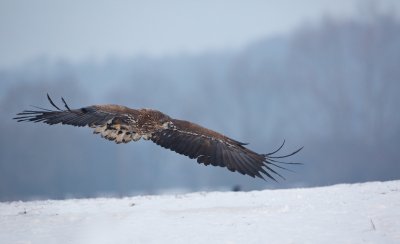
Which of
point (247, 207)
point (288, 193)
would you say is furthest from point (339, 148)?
point (247, 207)

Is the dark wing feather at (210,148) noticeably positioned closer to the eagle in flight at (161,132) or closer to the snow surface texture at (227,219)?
the eagle in flight at (161,132)

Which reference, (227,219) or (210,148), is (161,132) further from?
(227,219)

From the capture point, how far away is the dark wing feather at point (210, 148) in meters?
7.59

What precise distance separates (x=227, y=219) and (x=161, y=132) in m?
2.95

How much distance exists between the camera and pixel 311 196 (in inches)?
497

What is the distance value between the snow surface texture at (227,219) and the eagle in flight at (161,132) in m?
1.65

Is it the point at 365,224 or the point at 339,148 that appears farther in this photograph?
the point at 339,148

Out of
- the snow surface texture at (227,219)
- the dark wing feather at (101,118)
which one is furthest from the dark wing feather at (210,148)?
the snow surface texture at (227,219)

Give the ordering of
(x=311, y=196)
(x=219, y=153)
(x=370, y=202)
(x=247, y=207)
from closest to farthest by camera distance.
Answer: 1. (x=219, y=153)
2. (x=370, y=202)
3. (x=247, y=207)
4. (x=311, y=196)

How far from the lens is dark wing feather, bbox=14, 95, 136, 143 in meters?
7.93

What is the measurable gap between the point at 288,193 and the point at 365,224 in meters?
4.50

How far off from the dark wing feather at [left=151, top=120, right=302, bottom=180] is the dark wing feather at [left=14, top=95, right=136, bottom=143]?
1.50 feet

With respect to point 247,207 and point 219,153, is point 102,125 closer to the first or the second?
point 219,153

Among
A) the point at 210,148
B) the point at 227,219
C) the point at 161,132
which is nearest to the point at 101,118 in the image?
the point at 161,132
